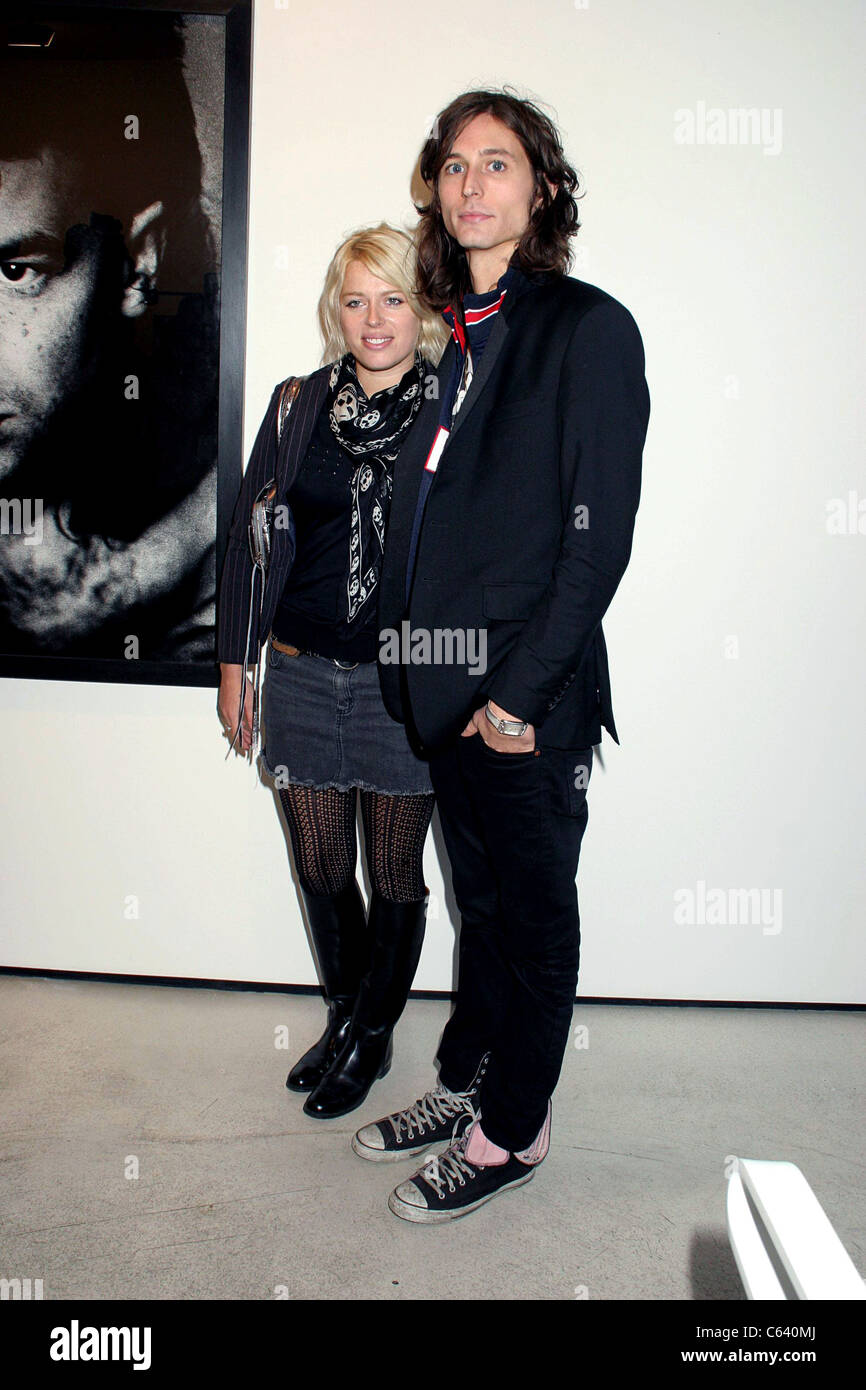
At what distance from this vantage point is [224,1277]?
1516 millimetres

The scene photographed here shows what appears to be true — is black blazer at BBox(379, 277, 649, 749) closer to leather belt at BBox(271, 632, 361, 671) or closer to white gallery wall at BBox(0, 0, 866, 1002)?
leather belt at BBox(271, 632, 361, 671)

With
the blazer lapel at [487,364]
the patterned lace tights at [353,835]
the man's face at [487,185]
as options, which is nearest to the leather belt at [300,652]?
the patterned lace tights at [353,835]

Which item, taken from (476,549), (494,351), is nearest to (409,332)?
(494,351)

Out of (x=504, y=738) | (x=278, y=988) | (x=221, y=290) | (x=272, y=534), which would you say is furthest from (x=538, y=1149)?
(x=221, y=290)

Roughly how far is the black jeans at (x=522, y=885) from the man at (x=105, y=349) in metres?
1.02

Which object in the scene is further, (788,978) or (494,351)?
(788,978)

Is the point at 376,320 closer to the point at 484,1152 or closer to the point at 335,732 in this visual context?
the point at 335,732

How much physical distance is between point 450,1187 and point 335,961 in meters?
0.55

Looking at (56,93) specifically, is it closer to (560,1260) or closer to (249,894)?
(249,894)

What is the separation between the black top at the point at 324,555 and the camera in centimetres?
189

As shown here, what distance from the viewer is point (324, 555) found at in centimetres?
192

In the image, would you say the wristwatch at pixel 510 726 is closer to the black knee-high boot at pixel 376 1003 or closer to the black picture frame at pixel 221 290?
the black knee-high boot at pixel 376 1003

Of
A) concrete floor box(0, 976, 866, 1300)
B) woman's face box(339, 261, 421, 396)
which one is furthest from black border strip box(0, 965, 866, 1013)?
woman's face box(339, 261, 421, 396)
